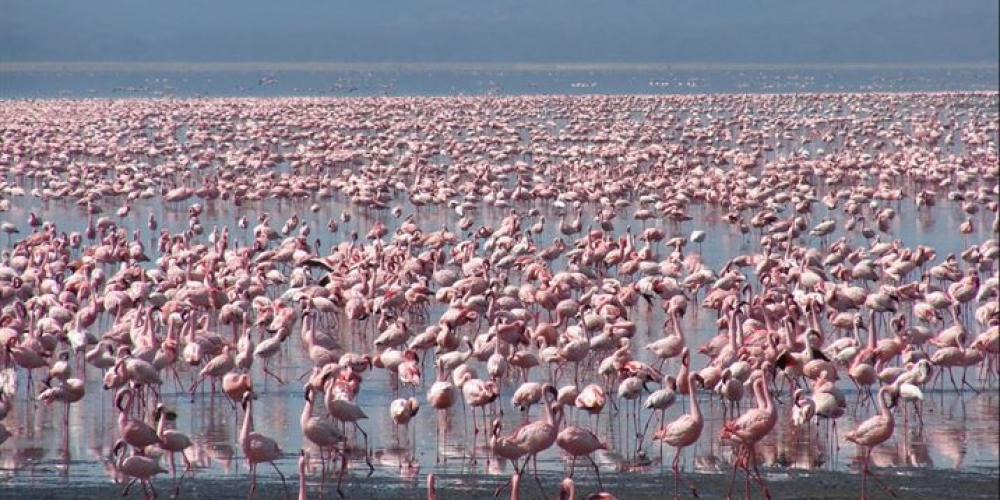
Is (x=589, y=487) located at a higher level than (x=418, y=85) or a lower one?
lower

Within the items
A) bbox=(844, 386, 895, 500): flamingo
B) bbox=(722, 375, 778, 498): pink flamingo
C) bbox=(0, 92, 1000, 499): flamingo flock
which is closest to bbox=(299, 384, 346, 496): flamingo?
bbox=(0, 92, 1000, 499): flamingo flock

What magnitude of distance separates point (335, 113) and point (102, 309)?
32205 mm

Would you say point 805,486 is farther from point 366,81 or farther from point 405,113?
point 366,81

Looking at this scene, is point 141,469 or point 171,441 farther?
point 171,441

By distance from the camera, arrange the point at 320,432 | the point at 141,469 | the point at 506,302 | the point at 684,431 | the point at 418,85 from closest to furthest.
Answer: the point at 141,469 < the point at 684,431 < the point at 320,432 < the point at 506,302 < the point at 418,85

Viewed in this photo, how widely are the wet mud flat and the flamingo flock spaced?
9 cm

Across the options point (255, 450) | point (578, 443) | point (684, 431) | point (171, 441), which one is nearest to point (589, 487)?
point (578, 443)

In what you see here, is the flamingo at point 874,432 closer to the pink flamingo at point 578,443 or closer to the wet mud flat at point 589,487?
the wet mud flat at point 589,487

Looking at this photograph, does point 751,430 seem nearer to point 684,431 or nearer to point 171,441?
point 684,431

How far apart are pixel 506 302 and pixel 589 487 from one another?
463 cm

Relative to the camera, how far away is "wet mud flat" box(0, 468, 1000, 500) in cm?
863

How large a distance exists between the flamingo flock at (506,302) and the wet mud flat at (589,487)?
91 millimetres

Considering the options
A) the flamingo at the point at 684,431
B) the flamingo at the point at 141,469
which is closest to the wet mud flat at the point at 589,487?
the flamingo at the point at 141,469

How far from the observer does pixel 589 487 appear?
892 centimetres
